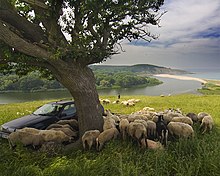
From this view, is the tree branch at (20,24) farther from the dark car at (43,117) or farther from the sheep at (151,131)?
the sheep at (151,131)

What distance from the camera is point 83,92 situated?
7746mm

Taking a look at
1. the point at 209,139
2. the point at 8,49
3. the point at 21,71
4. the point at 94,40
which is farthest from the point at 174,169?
the point at 21,71

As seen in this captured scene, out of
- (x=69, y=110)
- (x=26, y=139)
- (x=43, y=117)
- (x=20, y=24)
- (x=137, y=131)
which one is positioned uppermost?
(x=20, y=24)

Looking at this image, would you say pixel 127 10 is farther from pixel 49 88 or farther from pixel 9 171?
pixel 49 88

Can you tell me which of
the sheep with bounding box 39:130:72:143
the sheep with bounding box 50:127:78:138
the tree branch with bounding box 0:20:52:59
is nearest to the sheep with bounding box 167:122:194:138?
the sheep with bounding box 50:127:78:138

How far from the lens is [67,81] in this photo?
7.60m

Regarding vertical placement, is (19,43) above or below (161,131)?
above

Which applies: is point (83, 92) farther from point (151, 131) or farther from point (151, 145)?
point (151, 131)

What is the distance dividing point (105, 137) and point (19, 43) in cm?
398

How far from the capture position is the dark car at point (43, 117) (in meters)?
9.22

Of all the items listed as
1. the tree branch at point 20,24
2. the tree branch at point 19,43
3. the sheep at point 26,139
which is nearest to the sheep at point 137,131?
the sheep at point 26,139

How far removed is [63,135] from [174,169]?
4.15m

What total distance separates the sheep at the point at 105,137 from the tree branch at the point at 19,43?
3113 mm

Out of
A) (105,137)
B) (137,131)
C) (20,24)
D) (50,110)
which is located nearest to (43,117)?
(50,110)
